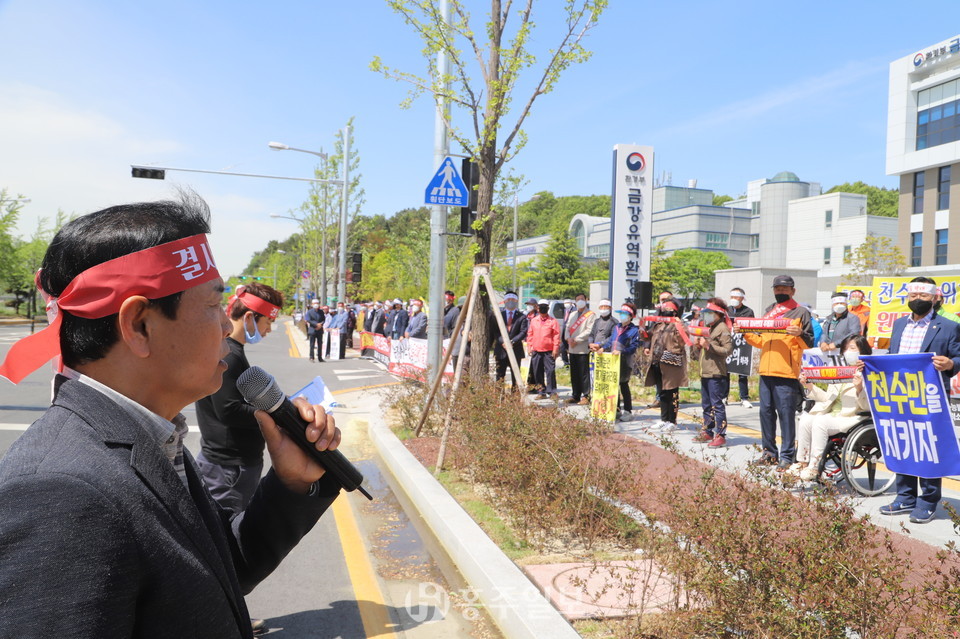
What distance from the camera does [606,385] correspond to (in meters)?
10.5

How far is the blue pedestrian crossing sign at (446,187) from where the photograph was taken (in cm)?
902

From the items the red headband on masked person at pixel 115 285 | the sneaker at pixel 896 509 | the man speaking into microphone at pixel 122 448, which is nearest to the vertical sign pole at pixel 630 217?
the sneaker at pixel 896 509

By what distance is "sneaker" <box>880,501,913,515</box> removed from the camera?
6.14m

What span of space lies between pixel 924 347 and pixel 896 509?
1.47m

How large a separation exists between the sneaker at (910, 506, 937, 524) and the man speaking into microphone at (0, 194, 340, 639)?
5.99 m

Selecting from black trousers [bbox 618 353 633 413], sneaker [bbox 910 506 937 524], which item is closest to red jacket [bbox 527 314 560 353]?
black trousers [bbox 618 353 633 413]

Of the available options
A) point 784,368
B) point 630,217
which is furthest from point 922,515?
point 630,217

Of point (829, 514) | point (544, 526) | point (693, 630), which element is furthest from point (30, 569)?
point (544, 526)

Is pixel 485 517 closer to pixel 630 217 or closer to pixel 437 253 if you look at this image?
pixel 437 253

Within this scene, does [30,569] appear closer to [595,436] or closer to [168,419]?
[168,419]

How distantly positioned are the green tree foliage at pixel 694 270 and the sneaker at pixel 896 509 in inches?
2712

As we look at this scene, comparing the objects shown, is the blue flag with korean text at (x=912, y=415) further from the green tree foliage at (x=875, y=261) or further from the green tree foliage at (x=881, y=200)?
the green tree foliage at (x=881, y=200)

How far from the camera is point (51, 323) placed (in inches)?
53.4

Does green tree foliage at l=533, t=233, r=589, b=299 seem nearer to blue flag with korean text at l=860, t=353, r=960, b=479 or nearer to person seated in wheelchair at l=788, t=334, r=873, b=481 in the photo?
person seated in wheelchair at l=788, t=334, r=873, b=481
